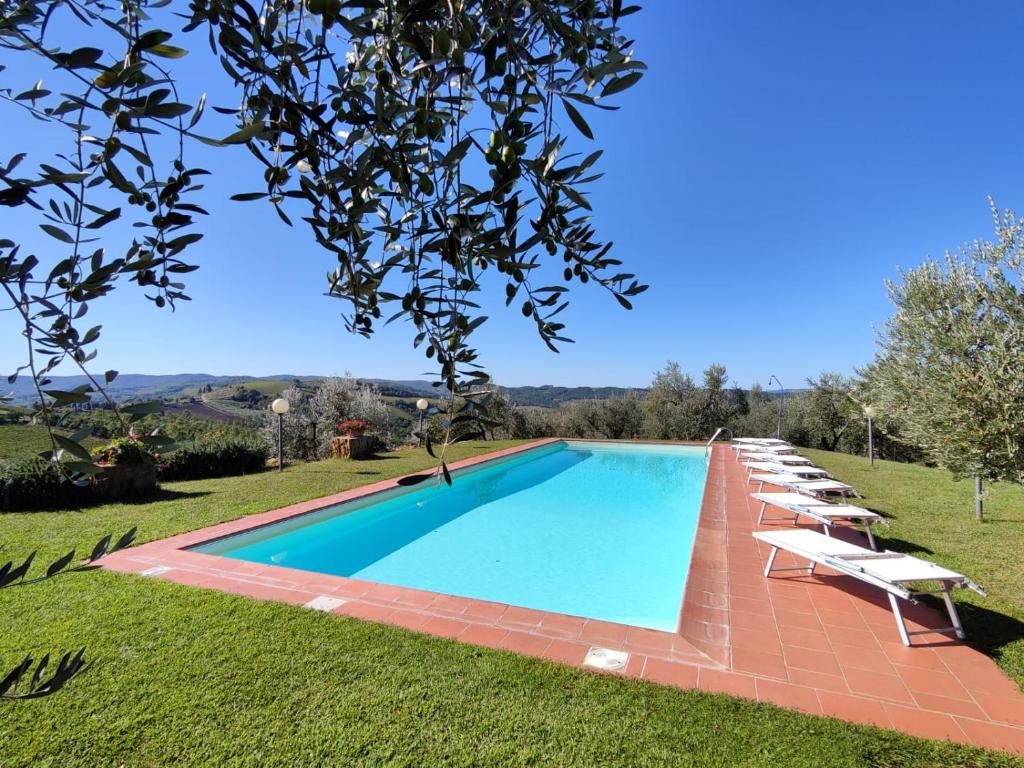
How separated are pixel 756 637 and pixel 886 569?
4.53 ft

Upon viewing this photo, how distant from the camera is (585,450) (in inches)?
743

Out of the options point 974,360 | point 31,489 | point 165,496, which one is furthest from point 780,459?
point 31,489

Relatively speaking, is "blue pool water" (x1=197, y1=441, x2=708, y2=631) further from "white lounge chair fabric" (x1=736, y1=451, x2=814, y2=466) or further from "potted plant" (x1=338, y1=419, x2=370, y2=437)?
"potted plant" (x1=338, y1=419, x2=370, y2=437)

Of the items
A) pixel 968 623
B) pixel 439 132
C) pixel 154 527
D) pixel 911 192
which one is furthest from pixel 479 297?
pixel 911 192

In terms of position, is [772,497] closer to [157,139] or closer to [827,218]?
[157,139]

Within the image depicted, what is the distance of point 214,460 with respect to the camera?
11.6m

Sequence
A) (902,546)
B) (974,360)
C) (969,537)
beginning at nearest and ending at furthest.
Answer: (974,360) → (902,546) → (969,537)

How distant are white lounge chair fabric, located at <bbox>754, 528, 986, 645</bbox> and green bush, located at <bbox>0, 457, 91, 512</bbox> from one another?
10.5 m

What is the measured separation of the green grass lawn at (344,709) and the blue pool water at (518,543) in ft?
6.16

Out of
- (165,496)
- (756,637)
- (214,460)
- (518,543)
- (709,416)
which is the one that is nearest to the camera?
(756,637)

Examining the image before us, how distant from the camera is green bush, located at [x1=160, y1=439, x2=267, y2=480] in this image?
35.1 ft

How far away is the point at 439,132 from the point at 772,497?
7.42 metres

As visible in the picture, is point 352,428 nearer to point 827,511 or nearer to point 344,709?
point 344,709

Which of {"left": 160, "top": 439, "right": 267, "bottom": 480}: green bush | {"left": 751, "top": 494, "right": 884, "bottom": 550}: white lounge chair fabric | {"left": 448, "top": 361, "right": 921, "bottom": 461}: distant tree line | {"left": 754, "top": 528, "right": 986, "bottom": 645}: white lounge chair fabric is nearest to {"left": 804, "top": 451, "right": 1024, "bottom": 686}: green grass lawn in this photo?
{"left": 754, "top": 528, "right": 986, "bottom": 645}: white lounge chair fabric
